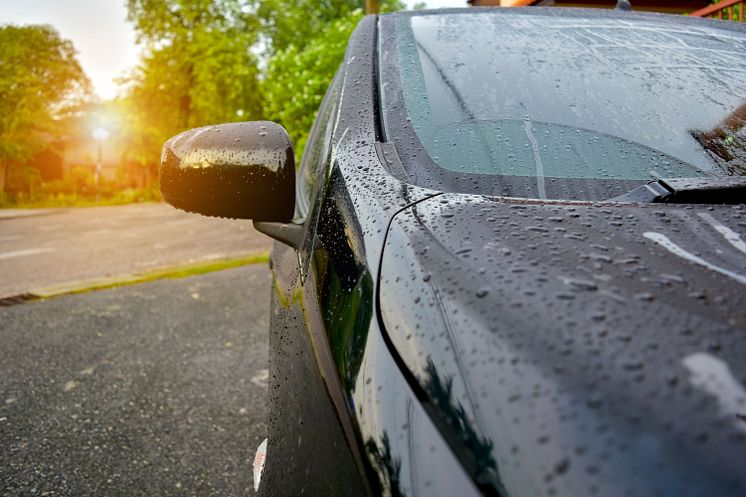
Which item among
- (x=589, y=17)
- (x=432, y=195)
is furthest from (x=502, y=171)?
(x=589, y=17)

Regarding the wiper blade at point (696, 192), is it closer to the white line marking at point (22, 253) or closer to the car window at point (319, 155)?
the car window at point (319, 155)

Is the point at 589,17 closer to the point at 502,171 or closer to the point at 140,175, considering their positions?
the point at 502,171

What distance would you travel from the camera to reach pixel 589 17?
5.72ft

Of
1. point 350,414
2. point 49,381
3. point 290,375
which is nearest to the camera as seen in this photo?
point 350,414

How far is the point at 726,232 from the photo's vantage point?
70 centimetres

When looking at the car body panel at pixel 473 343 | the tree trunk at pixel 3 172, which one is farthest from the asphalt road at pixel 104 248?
the tree trunk at pixel 3 172

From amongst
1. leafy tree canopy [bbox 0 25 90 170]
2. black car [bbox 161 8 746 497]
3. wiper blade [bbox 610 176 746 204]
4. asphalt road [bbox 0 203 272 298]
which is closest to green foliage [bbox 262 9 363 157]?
asphalt road [bbox 0 203 272 298]

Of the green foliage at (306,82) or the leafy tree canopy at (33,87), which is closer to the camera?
the green foliage at (306,82)

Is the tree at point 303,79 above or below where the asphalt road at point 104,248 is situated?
above

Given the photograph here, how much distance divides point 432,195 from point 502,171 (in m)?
0.23

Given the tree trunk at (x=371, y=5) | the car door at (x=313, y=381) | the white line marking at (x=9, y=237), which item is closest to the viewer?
the car door at (x=313, y=381)

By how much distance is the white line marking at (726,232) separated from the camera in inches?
26.1

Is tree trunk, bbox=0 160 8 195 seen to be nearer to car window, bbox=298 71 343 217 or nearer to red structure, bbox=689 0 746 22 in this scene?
red structure, bbox=689 0 746 22

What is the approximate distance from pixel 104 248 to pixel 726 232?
994 centimetres
